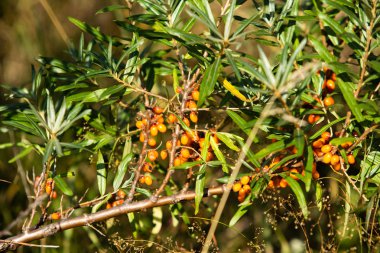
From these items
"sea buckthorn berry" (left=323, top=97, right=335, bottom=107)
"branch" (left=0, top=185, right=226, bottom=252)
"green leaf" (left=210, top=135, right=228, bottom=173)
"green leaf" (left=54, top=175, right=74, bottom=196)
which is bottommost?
"branch" (left=0, top=185, right=226, bottom=252)

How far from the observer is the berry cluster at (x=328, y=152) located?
1823mm

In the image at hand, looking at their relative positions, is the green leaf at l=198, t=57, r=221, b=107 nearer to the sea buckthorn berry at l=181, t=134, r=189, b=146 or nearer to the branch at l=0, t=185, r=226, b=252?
the sea buckthorn berry at l=181, t=134, r=189, b=146

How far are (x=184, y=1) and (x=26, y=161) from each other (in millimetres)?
1656

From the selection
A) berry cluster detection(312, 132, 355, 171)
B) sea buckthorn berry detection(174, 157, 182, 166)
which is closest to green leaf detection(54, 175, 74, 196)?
sea buckthorn berry detection(174, 157, 182, 166)

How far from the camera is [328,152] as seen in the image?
1841 mm

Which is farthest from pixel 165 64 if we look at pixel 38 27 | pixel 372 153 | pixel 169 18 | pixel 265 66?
pixel 38 27

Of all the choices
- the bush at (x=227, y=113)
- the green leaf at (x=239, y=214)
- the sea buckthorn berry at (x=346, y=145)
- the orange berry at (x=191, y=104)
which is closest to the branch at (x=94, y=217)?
the bush at (x=227, y=113)

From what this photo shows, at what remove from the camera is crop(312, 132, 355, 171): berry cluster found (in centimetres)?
182

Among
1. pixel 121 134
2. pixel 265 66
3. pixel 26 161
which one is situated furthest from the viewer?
pixel 26 161

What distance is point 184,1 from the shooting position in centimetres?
198

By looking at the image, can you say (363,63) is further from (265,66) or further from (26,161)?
(26,161)

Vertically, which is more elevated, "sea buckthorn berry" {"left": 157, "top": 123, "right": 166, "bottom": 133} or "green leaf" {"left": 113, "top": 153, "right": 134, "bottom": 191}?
"sea buckthorn berry" {"left": 157, "top": 123, "right": 166, "bottom": 133}

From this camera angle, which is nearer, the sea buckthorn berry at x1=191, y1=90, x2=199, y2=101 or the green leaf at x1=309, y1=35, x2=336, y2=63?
the green leaf at x1=309, y1=35, x2=336, y2=63

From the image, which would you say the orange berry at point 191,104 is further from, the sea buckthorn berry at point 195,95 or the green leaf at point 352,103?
the green leaf at point 352,103
